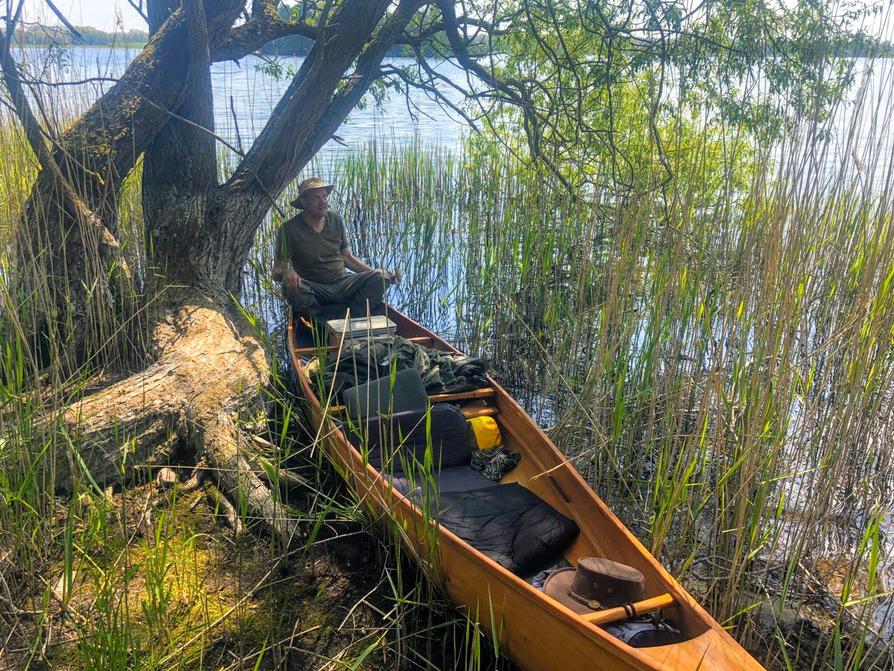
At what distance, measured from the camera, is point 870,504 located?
3.50 metres

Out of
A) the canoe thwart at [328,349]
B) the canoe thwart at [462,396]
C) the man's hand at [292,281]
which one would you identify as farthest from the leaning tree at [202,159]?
the canoe thwart at [462,396]

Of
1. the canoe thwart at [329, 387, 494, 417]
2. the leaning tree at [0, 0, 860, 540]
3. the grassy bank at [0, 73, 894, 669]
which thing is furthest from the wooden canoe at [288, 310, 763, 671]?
the leaning tree at [0, 0, 860, 540]

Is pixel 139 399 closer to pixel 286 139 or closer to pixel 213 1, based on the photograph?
pixel 286 139

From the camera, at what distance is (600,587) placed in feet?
7.79

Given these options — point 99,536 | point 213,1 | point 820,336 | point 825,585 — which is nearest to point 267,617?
point 99,536

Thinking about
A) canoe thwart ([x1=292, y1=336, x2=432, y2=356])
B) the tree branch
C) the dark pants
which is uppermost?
the tree branch

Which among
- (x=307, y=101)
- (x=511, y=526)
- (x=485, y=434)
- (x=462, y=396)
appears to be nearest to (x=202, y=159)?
(x=307, y=101)

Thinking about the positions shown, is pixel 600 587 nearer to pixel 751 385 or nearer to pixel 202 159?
pixel 751 385

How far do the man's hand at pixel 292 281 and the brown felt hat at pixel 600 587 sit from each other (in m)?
3.16

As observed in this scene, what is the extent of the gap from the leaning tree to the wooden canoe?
814 mm

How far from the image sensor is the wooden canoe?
6.87 feet

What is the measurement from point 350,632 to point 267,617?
32cm

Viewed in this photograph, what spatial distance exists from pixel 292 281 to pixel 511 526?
276cm

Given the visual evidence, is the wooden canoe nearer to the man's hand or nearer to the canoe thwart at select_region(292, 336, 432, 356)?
the canoe thwart at select_region(292, 336, 432, 356)
